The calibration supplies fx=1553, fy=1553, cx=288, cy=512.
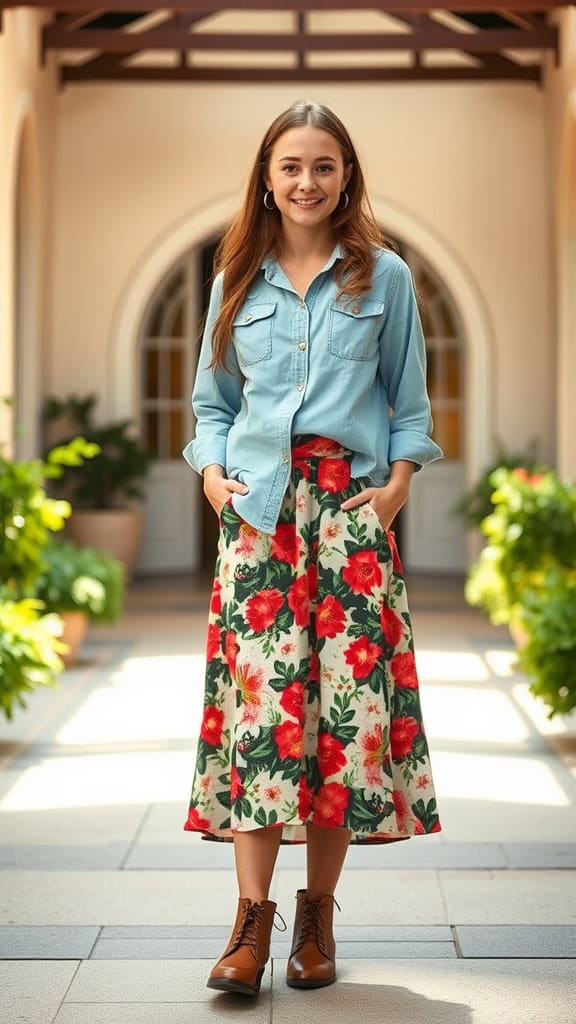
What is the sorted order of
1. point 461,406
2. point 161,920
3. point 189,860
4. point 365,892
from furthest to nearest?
point 461,406
point 189,860
point 365,892
point 161,920

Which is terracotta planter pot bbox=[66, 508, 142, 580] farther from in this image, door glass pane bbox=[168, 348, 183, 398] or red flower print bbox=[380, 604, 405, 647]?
red flower print bbox=[380, 604, 405, 647]

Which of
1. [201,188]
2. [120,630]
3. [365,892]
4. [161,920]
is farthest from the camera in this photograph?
[201,188]

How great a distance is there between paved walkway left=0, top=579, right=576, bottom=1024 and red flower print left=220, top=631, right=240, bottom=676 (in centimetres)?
58

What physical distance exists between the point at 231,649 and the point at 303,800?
30 cm

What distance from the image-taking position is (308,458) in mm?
2791

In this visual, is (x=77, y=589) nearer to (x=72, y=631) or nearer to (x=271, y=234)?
(x=72, y=631)

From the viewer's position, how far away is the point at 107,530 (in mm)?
11195

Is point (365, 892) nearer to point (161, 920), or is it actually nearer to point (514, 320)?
point (161, 920)

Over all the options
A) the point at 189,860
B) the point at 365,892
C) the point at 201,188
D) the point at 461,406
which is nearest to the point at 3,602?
the point at 189,860

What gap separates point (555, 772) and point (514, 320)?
22.9 feet

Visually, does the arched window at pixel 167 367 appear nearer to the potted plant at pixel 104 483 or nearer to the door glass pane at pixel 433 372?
the potted plant at pixel 104 483

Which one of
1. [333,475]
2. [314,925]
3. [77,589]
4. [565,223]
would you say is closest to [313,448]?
[333,475]

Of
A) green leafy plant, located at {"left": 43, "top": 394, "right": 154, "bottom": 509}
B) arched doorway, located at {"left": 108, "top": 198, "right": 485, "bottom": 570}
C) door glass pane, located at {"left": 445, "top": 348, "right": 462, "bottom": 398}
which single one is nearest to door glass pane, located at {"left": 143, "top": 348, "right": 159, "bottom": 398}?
arched doorway, located at {"left": 108, "top": 198, "right": 485, "bottom": 570}

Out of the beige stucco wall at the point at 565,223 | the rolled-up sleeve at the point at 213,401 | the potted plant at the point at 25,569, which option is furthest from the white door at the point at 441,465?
the rolled-up sleeve at the point at 213,401
